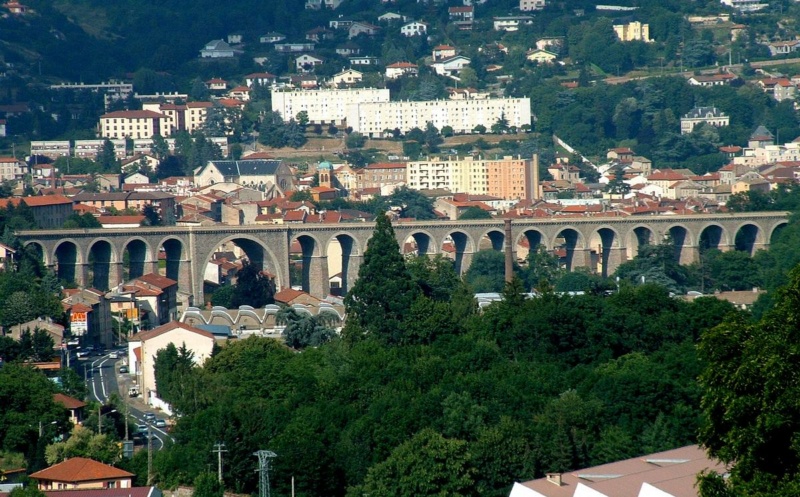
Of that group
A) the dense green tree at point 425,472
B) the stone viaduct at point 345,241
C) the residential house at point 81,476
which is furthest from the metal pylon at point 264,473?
the stone viaduct at point 345,241

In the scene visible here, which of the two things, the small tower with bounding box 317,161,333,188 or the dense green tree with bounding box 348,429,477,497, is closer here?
the dense green tree with bounding box 348,429,477,497

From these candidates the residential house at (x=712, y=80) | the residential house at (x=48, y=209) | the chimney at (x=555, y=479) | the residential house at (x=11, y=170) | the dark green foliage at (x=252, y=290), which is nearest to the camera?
the chimney at (x=555, y=479)

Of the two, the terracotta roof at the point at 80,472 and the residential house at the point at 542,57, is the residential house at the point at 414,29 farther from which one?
the terracotta roof at the point at 80,472

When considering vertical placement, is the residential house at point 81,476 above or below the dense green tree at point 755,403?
below

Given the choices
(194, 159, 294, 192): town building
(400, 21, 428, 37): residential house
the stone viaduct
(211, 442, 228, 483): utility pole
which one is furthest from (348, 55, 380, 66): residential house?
(211, 442, 228, 483): utility pole

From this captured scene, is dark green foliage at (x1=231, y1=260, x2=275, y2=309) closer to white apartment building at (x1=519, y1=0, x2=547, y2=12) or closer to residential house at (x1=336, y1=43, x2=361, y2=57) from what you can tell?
residential house at (x1=336, y1=43, x2=361, y2=57)

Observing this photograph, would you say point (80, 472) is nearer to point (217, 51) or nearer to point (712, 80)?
point (712, 80)

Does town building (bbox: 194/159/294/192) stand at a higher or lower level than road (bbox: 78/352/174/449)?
higher
